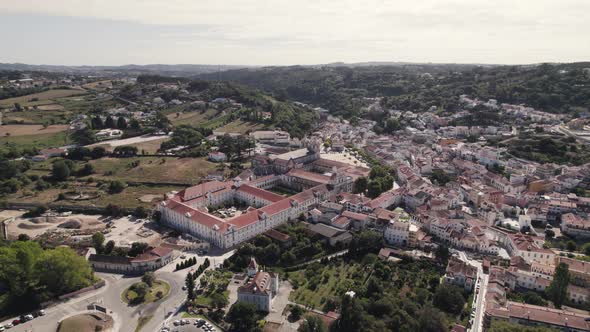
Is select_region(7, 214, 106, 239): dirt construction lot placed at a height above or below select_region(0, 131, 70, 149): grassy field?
below

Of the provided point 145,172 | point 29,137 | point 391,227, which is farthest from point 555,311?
point 29,137

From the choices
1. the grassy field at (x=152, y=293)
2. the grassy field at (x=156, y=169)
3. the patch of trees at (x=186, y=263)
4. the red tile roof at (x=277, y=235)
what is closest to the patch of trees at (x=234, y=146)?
the grassy field at (x=156, y=169)

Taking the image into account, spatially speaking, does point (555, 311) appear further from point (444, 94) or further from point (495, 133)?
point (444, 94)

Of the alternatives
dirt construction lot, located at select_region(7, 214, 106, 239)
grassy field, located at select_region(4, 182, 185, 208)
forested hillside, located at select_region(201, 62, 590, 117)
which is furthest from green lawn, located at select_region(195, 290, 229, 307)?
forested hillside, located at select_region(201, 62, 590, 117)

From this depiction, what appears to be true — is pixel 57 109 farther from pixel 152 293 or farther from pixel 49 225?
pixel 152 293

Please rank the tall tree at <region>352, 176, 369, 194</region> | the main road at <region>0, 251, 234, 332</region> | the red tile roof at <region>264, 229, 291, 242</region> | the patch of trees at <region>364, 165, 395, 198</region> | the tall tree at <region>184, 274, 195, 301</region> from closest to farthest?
the main road at <region>0, 251, 234, 332</region> → the tall tree at <region>184, 274, 195, 301</region> → the red tile roof at <region>264, 229, 291, 242</region> → the patch of trees at <region>364, 165, 395, 198</region> → the tall tree at <region>352, 176, 369, 194</region>

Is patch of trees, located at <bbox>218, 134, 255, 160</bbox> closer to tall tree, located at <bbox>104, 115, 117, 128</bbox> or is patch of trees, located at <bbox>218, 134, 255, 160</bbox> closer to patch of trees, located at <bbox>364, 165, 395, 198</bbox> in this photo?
patch of trees, located at <bbox>364, 165, 395, 198</bbox>

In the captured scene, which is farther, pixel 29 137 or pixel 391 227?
pixel 29 137
